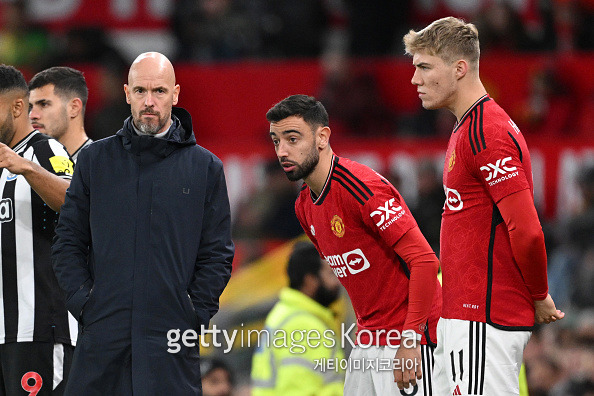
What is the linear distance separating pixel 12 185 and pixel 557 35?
345 inches

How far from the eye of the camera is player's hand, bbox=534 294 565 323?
4.64 m

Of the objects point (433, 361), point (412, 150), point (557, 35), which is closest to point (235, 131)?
point (412, 150)

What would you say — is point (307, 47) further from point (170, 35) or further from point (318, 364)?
point (318, 364)

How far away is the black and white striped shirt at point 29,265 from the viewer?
5.29m

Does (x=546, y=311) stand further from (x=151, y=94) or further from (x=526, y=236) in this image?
(x=151, y=94)

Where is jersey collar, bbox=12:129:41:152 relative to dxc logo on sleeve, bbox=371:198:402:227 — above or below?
above

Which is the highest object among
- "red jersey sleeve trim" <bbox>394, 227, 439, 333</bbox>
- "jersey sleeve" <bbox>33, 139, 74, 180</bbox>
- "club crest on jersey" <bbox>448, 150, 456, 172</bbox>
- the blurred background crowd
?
the blurred background crowd

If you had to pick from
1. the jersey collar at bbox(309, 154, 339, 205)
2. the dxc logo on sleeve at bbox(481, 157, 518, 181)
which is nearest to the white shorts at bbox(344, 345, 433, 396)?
the jersey collar at bbox(309, 154, 339, 205)

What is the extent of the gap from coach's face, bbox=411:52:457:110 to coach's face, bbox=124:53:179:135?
50.9 inches

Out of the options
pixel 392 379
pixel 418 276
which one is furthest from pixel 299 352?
pixel 418 276

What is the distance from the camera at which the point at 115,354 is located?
4.57 metres

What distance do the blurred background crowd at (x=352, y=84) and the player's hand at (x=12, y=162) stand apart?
4138 mm

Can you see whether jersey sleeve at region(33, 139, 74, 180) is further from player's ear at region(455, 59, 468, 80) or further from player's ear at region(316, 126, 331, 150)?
player's ear at region(455, 59, 468, 80)

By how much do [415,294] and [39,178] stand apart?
2082 mm
